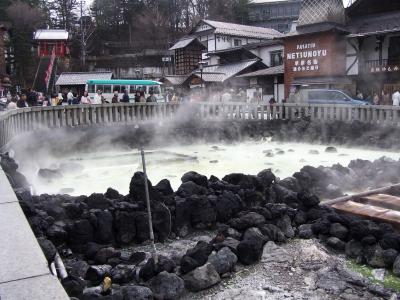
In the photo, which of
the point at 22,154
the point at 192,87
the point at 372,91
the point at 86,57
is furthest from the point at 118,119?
the point at 86,57

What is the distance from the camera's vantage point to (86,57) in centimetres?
4772

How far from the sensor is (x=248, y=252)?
5.66 metres

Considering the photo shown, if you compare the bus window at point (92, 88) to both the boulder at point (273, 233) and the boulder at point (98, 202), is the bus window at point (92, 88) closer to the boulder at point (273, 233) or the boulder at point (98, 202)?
the boulder at point (98, 202)

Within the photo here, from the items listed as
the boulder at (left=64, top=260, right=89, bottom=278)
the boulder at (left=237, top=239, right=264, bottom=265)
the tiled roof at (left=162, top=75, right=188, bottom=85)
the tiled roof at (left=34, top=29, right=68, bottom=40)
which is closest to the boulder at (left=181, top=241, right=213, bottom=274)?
the boulder at (left=237, top=239, right=264, bottom=265)

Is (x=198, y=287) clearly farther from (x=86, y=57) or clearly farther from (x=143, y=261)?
(x=86, y=57)

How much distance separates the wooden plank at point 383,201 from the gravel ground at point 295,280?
1.75 m

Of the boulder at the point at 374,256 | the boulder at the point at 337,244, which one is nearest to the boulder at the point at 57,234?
the boulder at the point at 337,244

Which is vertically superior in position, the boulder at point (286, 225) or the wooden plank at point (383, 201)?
the wooden plank at point (383, 201)

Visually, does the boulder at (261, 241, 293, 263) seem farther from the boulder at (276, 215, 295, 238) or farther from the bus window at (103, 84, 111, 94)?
the bus window at (103, 84, 111, 94)

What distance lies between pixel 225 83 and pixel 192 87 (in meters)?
3.03

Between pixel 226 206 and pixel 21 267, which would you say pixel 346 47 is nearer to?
pixel 226 206

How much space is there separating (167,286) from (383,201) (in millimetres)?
4313

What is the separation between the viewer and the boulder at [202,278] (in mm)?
4984

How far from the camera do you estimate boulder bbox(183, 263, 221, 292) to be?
Answer: 4.98 metres
